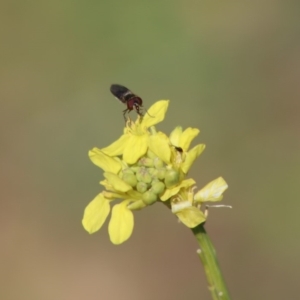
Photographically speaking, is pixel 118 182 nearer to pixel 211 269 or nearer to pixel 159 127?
pixel 211 269

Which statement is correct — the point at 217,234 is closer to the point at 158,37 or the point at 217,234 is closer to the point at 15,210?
the point at 15,210

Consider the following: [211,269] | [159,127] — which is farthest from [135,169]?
[159,127]

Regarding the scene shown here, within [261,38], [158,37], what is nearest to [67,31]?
[158,37]

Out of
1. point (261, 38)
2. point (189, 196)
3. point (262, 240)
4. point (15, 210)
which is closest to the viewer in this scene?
point (189, 196)

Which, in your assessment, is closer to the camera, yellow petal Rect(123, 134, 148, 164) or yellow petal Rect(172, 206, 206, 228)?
yellow petal Rect(172, 206, 206, 228)

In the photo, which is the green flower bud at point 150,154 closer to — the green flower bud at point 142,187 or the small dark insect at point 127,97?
the green flower bud at point 142,187

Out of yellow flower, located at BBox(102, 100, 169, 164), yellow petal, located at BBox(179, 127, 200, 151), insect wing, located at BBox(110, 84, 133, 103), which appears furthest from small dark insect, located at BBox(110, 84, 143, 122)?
yellow petal, located at BBox(179, 127, 200, 151)

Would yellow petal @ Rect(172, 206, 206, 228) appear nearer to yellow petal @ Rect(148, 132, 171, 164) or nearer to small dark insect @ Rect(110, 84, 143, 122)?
yellow petal @ Rect(148, 132, 171, 164)
